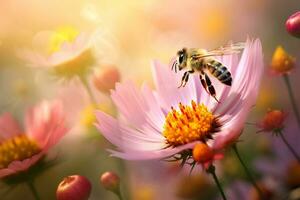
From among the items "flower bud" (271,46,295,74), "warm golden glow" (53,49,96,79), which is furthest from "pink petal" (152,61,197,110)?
"warm golden glow" (53,49,96,79)

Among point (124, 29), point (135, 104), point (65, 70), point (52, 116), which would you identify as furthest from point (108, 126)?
point (124, 29)

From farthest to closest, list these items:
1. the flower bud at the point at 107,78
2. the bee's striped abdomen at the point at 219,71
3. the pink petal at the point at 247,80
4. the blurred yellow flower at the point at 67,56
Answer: the blurred yellow flower at the point at 67,56 < the flower bud at the point at 107,78 < the bee's striped abdomen at the point at 219,71 < the pink petal at the point at 247,80

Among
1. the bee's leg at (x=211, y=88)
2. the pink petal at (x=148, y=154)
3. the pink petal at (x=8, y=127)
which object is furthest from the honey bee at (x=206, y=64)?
the pink petal at (x=8, y=127)

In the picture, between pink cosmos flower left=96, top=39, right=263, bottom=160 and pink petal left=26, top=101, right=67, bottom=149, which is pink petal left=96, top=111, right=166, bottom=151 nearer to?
pink cosmos flower left=96, top=39, right=263, bottom=160

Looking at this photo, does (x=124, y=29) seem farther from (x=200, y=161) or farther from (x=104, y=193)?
(x=200, y=161)

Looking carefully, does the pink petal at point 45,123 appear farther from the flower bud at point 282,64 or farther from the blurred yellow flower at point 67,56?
the flower bud at point 282,64

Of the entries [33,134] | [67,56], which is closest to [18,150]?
[33,134]
